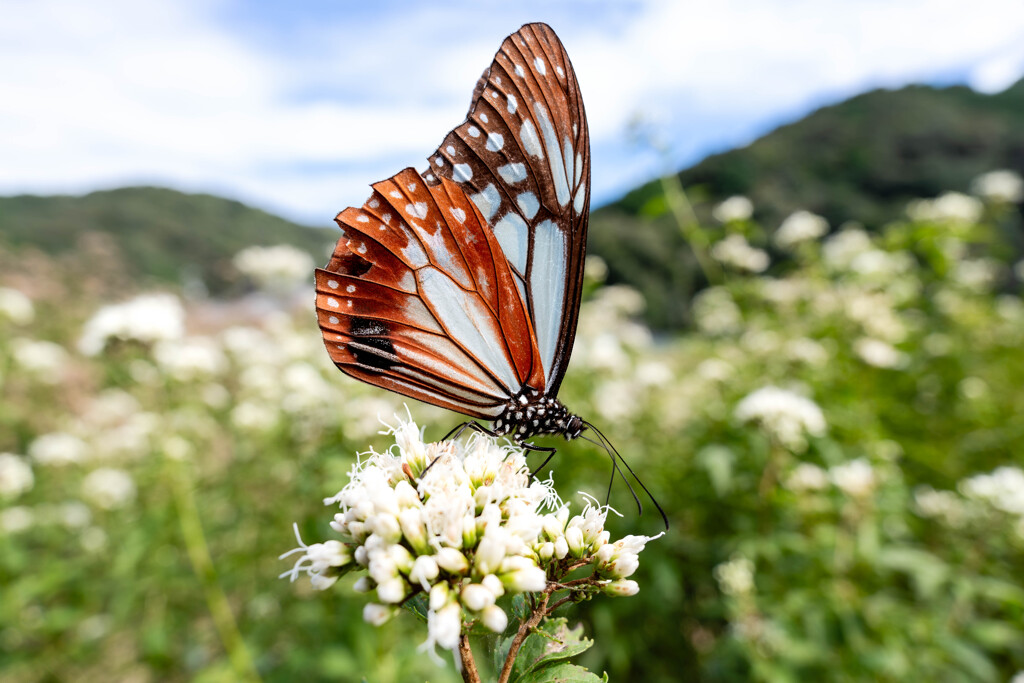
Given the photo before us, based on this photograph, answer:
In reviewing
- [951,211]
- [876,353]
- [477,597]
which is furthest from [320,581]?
[951,211]

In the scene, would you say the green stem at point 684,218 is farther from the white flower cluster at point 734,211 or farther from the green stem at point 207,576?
the green stem at point 207,576

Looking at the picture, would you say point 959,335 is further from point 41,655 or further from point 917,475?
point 41,655

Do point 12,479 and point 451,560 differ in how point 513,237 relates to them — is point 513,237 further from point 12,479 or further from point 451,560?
point 12,479

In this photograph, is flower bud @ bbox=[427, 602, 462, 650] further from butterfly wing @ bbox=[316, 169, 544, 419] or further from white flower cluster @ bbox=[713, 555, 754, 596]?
white flower cluster @ bbox=[713, 555, 754, 596]

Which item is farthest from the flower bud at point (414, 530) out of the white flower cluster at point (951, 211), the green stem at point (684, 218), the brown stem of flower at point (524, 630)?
→ the white flower cluster at point (951, 211)

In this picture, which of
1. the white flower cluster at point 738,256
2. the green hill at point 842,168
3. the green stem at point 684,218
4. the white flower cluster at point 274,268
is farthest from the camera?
the green hill at point 842,168

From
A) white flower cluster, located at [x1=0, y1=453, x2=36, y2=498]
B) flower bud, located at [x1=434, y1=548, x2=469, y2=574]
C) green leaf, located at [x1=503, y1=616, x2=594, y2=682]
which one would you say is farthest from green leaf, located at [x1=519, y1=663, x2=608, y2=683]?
white flower cluster, located at [x1=0, y1=453, x2=36, y2=498]
